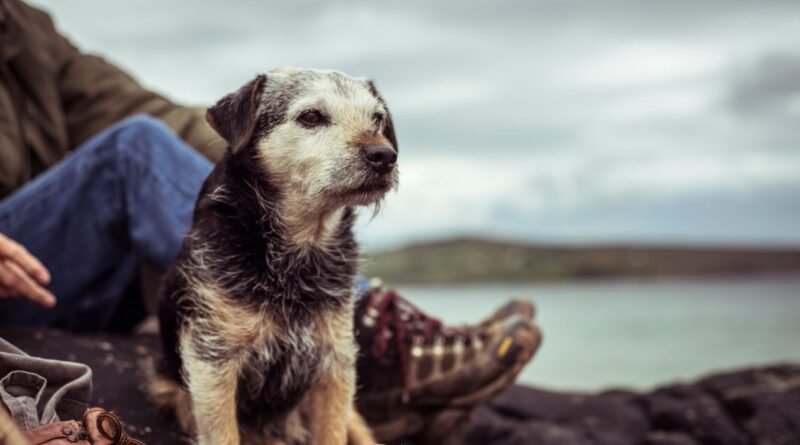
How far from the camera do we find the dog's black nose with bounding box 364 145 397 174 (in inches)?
84.0

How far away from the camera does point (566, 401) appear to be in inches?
193

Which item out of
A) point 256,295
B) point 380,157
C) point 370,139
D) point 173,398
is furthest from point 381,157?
point 173,398

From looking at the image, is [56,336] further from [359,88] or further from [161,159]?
[359,88]

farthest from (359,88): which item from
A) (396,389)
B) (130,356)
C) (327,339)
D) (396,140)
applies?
(130,356)

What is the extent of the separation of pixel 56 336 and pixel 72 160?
2.50 ft

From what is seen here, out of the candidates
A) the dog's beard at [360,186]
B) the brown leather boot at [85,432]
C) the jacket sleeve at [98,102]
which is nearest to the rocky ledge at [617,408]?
the brown leather boot at [85,432]

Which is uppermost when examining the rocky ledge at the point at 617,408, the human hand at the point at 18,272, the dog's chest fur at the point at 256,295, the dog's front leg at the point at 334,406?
the dog's chest fur at the point at 256,295

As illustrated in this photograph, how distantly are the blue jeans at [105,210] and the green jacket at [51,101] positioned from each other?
359mm

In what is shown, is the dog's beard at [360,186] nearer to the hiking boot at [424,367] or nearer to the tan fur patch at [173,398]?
the tan fur patch at [173,398]

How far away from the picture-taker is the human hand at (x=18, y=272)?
288cm

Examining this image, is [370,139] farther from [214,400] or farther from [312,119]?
[214,400]

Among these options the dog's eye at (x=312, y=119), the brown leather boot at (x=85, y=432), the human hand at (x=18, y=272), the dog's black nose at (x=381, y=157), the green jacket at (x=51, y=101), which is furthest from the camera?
the green jacket at (x=51, y=101)

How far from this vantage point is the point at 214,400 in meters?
2.22

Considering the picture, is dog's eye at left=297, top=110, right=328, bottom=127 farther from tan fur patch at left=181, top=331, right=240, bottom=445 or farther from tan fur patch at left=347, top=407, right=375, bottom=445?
tan fur patch at left=347, top=407, right=375, bottom=445
